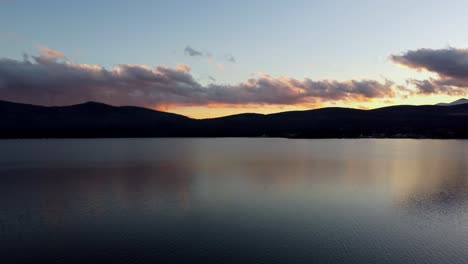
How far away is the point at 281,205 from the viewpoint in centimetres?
5328

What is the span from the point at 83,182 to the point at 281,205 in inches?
1903

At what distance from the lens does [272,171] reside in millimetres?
97125

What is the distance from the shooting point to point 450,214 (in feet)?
157

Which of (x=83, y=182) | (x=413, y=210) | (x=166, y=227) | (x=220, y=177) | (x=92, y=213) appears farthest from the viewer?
(x=220, y=177)

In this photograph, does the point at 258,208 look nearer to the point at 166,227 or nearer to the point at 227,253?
the point at 166,227

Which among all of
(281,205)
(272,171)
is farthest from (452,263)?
(272,171)

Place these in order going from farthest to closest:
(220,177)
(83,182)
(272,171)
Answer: (272,171)
(220,177)
(83,182)

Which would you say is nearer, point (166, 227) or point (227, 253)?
point (227, 253)

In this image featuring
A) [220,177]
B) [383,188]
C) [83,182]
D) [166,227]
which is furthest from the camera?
[220,177]

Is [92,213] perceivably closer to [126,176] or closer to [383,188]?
[126,176]

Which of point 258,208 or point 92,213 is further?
point 258,208

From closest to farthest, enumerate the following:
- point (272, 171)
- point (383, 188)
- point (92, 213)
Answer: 1. point (92, 213)
2. point (383, 188)
3. point (272, 171)

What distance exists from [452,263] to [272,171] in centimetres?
6667

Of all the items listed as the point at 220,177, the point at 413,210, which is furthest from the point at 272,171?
the point at 413,210
